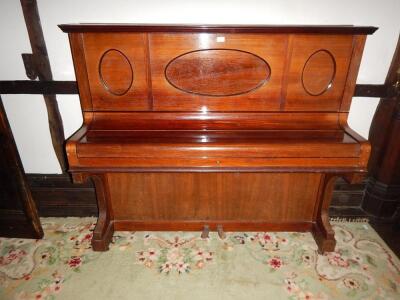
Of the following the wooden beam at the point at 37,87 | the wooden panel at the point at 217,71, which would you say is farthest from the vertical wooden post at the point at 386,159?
the wooden beam at the point at 37,87

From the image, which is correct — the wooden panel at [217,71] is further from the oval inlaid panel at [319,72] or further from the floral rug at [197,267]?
the floral rug at [197,267]

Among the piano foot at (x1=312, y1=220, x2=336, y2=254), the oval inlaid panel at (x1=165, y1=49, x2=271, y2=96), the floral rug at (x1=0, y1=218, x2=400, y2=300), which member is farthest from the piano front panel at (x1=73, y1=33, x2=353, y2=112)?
the floral rug at (x1=0, y1=218, x2=400, y2=300)

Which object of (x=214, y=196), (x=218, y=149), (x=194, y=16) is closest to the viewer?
(x=218, y=149)

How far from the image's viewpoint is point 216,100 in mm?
1680

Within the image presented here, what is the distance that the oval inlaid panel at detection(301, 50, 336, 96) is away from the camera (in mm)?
1616

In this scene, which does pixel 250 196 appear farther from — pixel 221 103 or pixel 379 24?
pixel 379 24

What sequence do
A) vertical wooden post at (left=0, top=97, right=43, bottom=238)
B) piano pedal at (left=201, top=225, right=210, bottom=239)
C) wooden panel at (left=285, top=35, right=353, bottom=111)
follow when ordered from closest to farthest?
1. wooden panel at (left=285, top=35, right=353, bottom=111)
2. vertical wooden post at (left=0, top=97, right=43, bottom=238)
3. piano pedal at (left=201, top=225, right=210, bottom=239)

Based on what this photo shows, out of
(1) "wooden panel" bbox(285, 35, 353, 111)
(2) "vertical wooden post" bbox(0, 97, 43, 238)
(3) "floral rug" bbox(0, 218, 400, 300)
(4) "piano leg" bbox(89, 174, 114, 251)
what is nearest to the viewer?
(1) "wooden panel" bbox(285, 35, 353, 111)

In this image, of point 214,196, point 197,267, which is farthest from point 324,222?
point 197,267

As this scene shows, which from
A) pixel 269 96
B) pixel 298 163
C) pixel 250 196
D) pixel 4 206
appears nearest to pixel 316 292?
pixel 250 196

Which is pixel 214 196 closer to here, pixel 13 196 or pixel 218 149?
pixel 218 149

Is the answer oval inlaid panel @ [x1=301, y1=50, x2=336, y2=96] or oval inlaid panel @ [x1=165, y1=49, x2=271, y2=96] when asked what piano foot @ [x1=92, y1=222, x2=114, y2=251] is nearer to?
oval inlaid panel @ [x1=165, y1=49, x2=271, y2=96]

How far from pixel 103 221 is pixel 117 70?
1.10m

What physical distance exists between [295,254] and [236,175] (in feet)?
2.37
